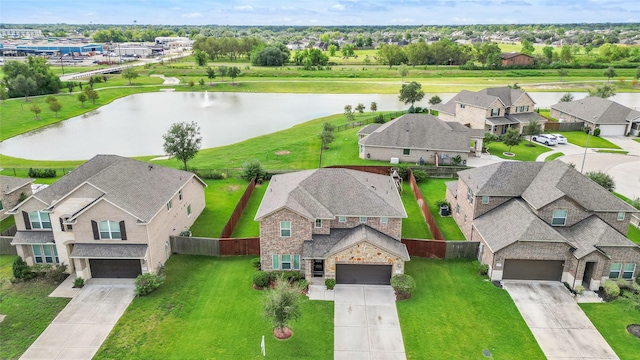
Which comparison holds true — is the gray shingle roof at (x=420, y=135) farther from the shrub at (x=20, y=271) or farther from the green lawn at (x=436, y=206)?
the shrub at (x=20, y=271)

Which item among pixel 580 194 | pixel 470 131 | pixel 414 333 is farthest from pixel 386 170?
pixel 414 333

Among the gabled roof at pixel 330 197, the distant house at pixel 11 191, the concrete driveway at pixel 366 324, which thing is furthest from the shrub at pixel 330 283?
the distant house at pixel 11 191

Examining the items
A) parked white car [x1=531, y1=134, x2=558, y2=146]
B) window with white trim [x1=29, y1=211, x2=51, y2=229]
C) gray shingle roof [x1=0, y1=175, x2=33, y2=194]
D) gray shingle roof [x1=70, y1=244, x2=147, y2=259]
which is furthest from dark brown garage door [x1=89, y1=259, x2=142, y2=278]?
parked white car [x1=531, y1=134, x2=558, y2=146]

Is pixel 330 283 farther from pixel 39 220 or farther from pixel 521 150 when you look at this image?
pixel 521 150

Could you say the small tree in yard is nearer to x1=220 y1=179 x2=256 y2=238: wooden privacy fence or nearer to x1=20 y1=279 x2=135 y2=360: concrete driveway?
x1=20 y1=279 x2=135 y2=360: concrete driveway

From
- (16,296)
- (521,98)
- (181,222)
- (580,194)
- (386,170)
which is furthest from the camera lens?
(521,98)

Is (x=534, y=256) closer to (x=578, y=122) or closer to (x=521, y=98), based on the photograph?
(x=521, y=98)
